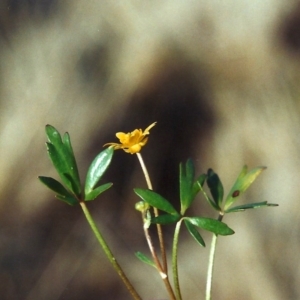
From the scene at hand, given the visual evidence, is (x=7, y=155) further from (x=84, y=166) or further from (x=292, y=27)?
(x=292, y=27)

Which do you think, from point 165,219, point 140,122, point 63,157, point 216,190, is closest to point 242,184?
point 216,190

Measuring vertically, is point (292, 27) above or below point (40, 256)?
above

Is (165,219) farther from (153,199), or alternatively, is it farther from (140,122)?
(140,122)

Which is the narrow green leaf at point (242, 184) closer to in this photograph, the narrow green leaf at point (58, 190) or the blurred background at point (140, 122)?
the narrow green leaf at point (58, 190)

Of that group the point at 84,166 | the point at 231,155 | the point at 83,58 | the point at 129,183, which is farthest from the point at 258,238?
the point at 83,58

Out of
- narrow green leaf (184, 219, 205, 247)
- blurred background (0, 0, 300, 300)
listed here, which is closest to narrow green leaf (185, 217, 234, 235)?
narrow green leaf (184, 219, 205, 247)

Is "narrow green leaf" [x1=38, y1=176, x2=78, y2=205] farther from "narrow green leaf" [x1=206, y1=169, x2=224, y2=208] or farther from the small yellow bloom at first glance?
"narrow green leaf" [x1=206, y1=169, x2=224, y2=208]

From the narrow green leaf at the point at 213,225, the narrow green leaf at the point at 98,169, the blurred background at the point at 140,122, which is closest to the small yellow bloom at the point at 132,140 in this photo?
the narrow green leaf at the point at 98,169
